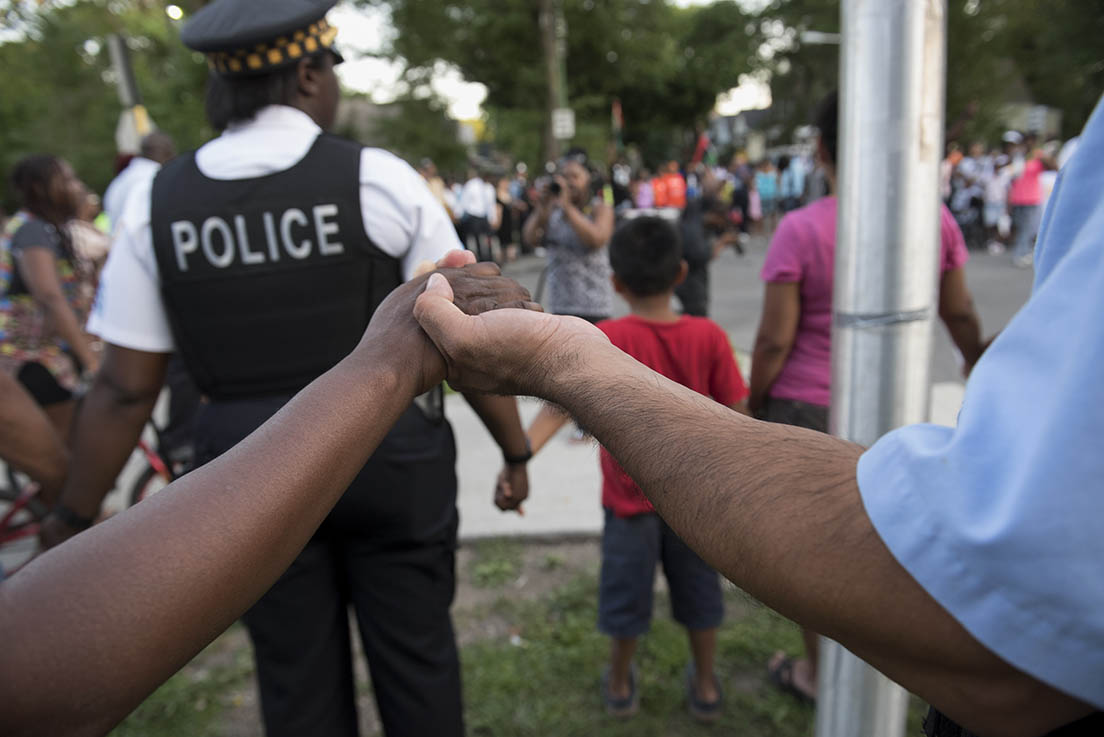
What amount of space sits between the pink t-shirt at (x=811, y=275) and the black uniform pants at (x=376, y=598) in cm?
122

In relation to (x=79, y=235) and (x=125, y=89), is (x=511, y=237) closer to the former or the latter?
(x=125, y=89)

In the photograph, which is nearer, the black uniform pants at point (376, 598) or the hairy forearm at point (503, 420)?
the black uniform pants at point (376, 598)

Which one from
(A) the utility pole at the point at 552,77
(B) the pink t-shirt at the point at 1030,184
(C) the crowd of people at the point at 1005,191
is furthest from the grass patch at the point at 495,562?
(A) the utility pole at the point at 552,77

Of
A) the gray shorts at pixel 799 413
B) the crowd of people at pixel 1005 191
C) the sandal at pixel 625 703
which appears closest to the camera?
the gray shorts at pixel 799 413

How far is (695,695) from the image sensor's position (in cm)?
263

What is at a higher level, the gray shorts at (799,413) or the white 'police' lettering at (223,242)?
the white 'police' lettering at (223,242)

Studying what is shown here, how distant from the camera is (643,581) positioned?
2.53 metres

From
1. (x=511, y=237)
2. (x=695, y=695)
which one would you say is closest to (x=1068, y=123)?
(x=511, y=237)

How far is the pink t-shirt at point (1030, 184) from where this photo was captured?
34.5ft

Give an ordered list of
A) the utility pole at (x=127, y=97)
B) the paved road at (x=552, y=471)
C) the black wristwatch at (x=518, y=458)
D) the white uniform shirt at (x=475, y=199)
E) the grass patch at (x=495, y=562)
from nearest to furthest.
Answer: the black wristwatch at (x=518, y=458) < the grass patch at (x=495, y=562) < the paved road at (x=552, y=471) < the utility pole at (x=127, y=97) < the white uniform shirt at (x=475, y=199)

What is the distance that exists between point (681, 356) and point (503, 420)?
0.68 m

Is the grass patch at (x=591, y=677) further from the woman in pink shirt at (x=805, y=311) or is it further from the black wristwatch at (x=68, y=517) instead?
the black wristwatch at (x=68, y=517)

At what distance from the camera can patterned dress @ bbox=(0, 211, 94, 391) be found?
386 cm

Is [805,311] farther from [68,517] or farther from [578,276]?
[578,276]
